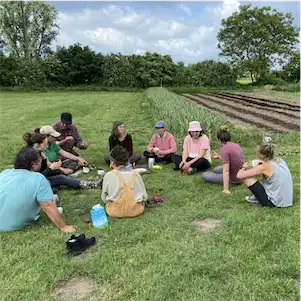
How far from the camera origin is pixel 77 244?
11.7ft

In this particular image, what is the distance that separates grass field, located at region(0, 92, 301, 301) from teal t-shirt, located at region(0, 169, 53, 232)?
182 millimetres

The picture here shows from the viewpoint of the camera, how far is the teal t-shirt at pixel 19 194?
3.90 meters

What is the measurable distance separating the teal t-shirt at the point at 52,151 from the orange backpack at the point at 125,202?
2.24 meters

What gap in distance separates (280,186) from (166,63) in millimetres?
37447

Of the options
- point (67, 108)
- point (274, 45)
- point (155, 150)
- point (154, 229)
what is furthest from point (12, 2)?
point (154, 229)

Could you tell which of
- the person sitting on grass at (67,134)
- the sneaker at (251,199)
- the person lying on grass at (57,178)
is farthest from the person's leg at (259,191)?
the person sitting on grass at (67,134)

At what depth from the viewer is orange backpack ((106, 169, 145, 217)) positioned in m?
4.36

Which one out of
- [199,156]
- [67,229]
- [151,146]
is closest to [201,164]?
[199,156]

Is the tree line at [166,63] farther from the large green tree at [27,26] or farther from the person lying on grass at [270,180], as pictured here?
the person lying on grass at [270,180]

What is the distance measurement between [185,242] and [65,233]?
1.30 meters

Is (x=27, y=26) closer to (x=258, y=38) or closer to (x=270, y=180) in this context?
(x=258, y=38)

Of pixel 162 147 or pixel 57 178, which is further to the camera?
pixel 162 147

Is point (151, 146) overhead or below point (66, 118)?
below

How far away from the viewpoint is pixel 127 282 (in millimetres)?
3010
